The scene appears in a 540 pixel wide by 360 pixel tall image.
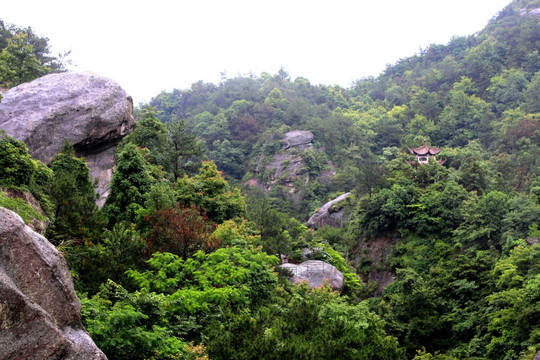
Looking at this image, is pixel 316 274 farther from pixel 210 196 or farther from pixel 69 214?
pixel 69 214

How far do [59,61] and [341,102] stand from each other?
56635mm

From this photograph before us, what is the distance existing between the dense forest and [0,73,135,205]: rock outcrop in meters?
1.53

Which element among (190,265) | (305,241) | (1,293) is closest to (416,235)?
(305,241)

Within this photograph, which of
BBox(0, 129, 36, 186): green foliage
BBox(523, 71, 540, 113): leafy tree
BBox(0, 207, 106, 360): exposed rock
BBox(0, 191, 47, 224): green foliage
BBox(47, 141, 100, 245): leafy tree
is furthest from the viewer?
BBox(523, 71, 540, 113): leafy tree

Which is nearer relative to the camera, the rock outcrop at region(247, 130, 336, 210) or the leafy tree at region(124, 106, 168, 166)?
the leafy tree at region(124, 106, 168, 166)

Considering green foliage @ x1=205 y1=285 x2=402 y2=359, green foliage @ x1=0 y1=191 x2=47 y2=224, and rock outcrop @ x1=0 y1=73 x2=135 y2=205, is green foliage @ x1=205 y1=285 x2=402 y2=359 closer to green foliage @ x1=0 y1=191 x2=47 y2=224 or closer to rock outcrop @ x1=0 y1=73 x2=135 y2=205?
green foliage @ x1=0 y1=191 x2=47 y2=224

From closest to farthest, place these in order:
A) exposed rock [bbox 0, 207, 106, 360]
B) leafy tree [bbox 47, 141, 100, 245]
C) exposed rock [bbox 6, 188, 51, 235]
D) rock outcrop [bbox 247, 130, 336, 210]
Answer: exposed rock [bbox 0, 207, 106, 360] < exposed rock [bbox 6, 188, 51, 235] < leafy tree [bbox 47, 141, 100, 245] < rock outcrop [bbox 247, 130, 336, 210]

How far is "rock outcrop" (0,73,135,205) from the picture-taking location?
712 inches

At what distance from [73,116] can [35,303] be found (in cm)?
1581

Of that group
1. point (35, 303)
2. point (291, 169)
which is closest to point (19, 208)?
point (35, 303)

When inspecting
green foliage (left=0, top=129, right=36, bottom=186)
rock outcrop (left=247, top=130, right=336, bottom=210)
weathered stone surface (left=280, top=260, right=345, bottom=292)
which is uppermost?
green foliage (left=0, top=129, right=36, bottom=186)

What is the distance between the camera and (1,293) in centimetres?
491

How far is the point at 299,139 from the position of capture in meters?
62.9

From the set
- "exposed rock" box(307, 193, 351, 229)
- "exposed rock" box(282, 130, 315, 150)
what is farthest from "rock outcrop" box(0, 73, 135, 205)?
"exposed rock" box(282, 130, 315, 150)
